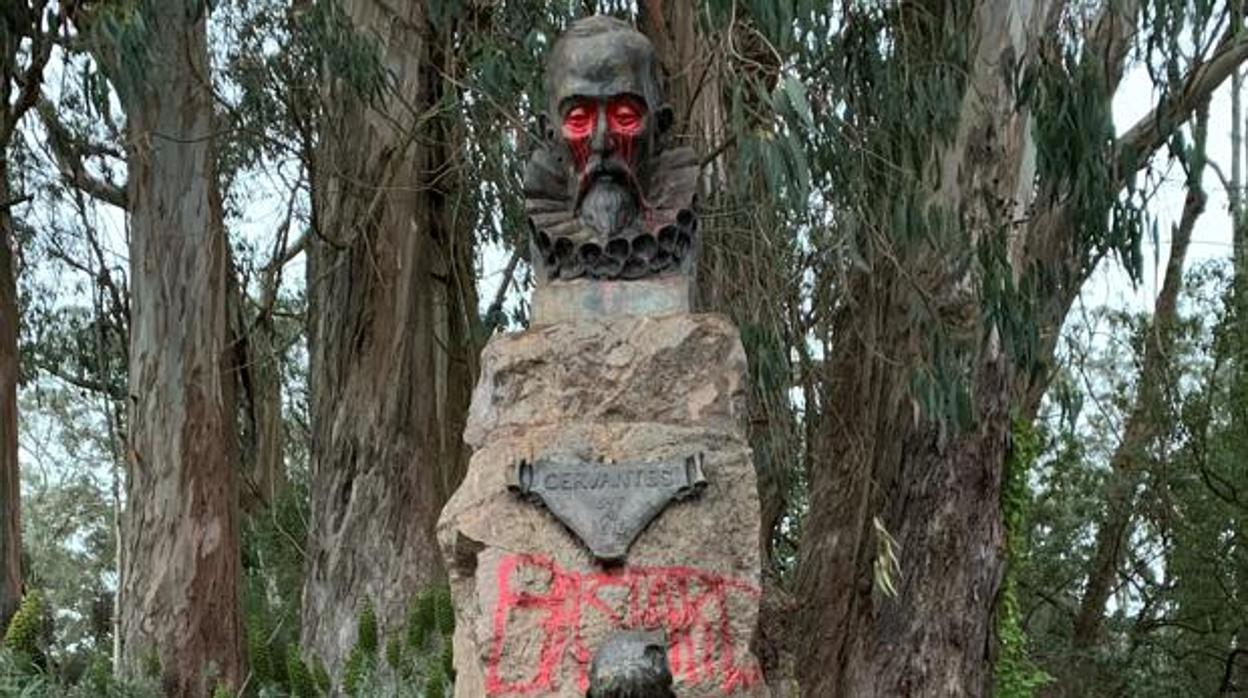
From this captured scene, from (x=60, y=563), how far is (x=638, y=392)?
84.1ft

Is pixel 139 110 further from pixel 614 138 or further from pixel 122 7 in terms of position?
pixel 614 138

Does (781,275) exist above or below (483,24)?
below

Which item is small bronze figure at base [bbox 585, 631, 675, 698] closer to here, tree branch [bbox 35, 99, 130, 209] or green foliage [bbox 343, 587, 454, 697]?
green foliage [bbox 343, 587, 454, 697]

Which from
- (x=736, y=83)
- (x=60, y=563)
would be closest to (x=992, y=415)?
(x=736, y=83)

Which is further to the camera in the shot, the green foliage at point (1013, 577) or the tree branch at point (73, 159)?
the tree branch at point (73, 159)

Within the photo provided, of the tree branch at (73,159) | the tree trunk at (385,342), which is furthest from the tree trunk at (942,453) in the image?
the tree branch at (73,159)

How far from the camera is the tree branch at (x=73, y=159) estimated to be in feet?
51.5

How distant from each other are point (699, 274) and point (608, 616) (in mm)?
4834

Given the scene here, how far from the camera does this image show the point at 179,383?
503 inches

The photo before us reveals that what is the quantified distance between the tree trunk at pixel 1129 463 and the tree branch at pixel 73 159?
9.04 meters

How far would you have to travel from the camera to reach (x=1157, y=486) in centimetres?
1778

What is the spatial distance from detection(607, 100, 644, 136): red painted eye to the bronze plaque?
128cm

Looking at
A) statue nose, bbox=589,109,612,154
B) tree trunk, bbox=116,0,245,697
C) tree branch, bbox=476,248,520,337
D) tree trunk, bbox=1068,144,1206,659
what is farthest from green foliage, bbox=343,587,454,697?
tree trunk, bbox=1068,144,1206,659

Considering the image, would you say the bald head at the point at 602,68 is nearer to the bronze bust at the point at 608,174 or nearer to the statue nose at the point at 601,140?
the bronze bust at the point at 608,174
